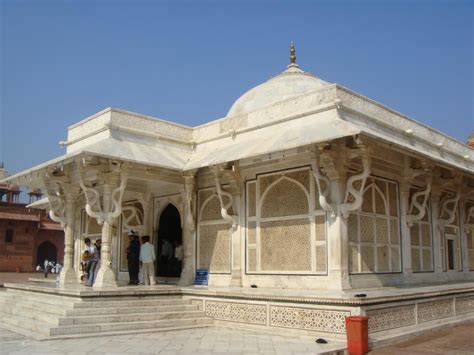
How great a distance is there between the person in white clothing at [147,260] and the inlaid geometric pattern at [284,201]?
272 centimetres

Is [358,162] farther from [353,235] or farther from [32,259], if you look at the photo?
[32,259]

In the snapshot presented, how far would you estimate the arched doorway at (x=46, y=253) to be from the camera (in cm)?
3422

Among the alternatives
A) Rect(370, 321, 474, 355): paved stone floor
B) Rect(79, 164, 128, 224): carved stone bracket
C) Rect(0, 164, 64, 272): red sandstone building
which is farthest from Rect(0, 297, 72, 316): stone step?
Rect(0, 164, 64, 272): red sandstone building

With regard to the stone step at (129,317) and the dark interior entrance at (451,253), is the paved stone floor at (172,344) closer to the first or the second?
the stone step at (129,317)

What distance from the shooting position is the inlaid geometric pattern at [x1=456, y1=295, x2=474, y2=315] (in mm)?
9780

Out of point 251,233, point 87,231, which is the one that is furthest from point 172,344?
point 87,231

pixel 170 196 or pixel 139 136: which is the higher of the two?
pixel 139 136

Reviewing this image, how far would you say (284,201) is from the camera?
390 inches

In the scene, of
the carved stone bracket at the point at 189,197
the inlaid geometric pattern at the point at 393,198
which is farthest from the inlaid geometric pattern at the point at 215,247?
the inlaid geometric pattern at the point at 393,198

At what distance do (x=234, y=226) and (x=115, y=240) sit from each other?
3683mm

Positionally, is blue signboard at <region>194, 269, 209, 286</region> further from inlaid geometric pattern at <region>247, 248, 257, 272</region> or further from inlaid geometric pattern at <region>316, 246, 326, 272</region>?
inlaid geometric pattern at <region>316, 246, 326, 272</region>

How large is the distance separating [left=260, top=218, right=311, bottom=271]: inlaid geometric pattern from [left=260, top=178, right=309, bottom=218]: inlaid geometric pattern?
0.18 m

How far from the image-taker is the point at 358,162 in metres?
9.64

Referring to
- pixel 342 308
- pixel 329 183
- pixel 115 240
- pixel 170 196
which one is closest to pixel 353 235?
pixel 329 183
